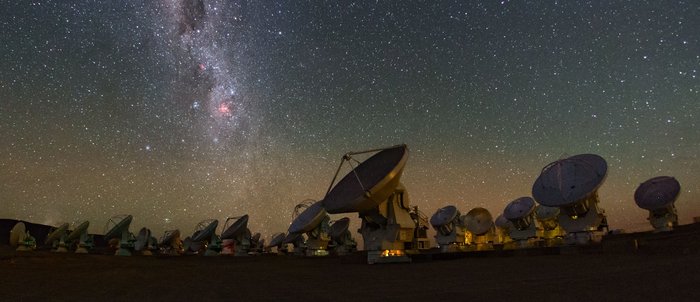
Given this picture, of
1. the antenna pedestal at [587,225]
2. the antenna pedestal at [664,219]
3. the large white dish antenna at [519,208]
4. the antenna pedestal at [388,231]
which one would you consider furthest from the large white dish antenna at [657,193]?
the antenna pedestal at [388,231]

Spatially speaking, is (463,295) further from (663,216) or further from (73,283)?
(663,216)

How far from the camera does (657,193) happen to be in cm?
3350

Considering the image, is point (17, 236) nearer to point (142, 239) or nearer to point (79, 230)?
point (79, 230)

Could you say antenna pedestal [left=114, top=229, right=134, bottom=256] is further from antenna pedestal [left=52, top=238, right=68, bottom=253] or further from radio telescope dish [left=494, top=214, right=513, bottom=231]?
radio telescope dish [left=494, top=214, right=513, bottom=231]

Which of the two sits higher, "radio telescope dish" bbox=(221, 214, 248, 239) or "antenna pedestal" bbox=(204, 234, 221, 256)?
"radio telescope dish" bbox=(221, 214, 248, 239)

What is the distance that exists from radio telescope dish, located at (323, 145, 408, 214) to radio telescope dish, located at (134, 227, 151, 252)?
3496 cm

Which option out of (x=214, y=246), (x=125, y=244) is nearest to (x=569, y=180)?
(x=214, y=246)

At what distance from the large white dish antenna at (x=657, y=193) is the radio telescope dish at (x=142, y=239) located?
4906 centimetres

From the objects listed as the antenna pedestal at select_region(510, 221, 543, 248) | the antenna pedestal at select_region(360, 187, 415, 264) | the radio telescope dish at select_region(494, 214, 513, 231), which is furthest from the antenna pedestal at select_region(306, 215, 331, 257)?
the radio telescope dish at select_region(494, 214, 513, 231)

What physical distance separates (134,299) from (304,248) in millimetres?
39881

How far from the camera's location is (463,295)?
9.73 metres

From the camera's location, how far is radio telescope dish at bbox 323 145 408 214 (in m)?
21.8

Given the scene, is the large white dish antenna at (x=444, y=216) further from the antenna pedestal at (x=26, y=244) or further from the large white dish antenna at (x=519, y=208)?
the antenna pedestal at (x=26, y=244)

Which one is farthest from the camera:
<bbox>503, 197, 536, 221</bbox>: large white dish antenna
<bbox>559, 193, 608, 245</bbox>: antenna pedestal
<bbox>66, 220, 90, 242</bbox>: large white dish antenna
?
<bbox>66, 220, 90, 242</bbox>: large white dish antenna
